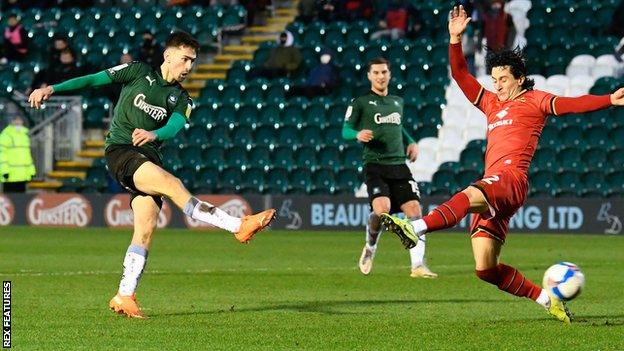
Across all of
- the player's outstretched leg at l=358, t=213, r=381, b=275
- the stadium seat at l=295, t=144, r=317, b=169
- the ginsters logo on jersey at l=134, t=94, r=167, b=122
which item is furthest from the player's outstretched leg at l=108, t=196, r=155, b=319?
the stadium seat at l=295, t=144, r=317, b=169

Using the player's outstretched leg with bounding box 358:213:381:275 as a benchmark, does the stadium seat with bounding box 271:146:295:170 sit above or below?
above

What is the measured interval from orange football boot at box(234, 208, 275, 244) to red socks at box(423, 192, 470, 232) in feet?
3.82

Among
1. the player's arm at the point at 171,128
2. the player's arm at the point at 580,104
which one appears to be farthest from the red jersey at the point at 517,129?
the player's arm at the point at 171,128

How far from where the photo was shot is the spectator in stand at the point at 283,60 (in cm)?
3020

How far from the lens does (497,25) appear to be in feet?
91.1

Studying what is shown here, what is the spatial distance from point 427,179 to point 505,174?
18.0 meters

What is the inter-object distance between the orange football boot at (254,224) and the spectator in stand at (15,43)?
2385cm

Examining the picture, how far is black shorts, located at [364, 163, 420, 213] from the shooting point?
1633 cm

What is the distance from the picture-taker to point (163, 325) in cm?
1041

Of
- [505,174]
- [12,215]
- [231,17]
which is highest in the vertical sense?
[231,17]

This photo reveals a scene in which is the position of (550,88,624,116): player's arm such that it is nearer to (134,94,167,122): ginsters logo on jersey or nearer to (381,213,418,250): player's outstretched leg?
(381,213,418,250): player's outstretched leg

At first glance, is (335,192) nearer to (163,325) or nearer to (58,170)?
(58,170)

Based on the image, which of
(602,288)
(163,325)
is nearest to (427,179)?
(602,288)

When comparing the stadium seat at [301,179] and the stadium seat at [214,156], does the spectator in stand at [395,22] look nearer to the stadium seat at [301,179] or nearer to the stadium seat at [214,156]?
the stadium seat at [301,179]
